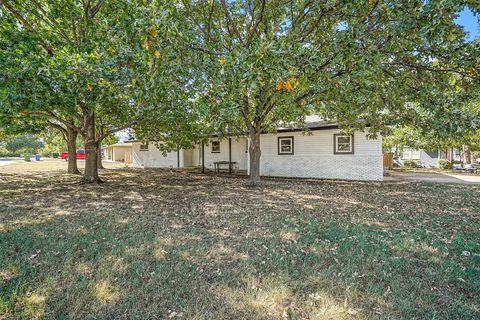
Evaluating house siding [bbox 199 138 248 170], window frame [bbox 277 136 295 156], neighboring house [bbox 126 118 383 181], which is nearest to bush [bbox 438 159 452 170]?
neighboring house [bbox 126 118 383 181]

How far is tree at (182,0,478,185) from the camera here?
15.1ft

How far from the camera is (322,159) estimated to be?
14.0 m

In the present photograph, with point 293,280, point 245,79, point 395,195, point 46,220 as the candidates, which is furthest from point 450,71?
point 46,220

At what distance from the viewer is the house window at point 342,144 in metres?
13.1

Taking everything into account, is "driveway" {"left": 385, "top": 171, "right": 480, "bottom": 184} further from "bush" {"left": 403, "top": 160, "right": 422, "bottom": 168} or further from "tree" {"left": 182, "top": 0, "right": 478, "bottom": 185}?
"bush" {"left": 403, "top": 160, "right": 422, "bottom": 168}

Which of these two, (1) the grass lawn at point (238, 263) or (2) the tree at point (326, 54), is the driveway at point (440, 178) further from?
(1) the grass lawn at point (238, 263)

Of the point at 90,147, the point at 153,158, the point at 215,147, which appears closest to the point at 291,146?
the point at 215,147

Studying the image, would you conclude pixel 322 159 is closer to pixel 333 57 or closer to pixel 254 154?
pixel 254 154

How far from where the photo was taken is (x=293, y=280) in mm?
2961

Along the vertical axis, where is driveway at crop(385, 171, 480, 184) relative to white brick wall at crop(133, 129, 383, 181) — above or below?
below

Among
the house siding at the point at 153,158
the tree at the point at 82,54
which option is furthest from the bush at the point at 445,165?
the tree at the point at 82,54

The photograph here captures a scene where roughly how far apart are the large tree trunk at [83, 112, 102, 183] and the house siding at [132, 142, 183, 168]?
37.0 feet

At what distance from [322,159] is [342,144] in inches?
50.6

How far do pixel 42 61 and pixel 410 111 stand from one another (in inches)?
420
